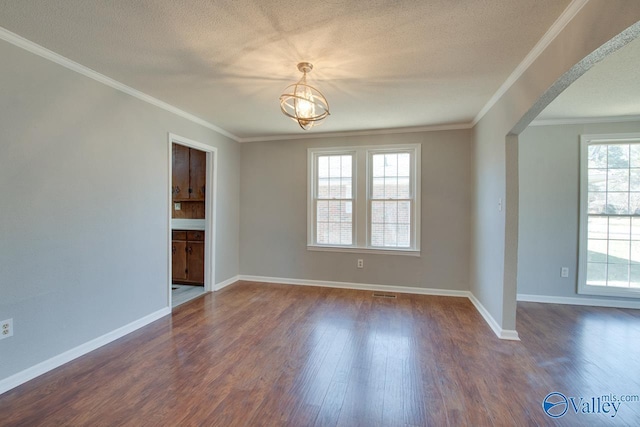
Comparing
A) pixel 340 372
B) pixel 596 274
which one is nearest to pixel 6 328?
pixel 340 372

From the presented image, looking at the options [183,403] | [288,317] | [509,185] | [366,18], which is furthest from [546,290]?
[183,403]

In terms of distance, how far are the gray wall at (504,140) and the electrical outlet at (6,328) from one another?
4026 mm

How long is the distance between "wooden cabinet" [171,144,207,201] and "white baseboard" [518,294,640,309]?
5075 mm

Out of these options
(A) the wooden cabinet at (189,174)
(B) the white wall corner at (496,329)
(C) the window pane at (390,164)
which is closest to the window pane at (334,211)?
(C) the window pane at (390,164)

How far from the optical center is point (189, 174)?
462cm

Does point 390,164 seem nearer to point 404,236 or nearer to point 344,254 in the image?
point 404,236

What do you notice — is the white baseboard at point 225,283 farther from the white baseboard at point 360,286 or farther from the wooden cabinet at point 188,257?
the wooden cabinet at point 188,257

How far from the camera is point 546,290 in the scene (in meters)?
3.86

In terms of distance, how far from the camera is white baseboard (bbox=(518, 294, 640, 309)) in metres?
3.64

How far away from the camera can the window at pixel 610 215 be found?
11.8ft

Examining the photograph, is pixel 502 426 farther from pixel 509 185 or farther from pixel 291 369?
pixel 509 185

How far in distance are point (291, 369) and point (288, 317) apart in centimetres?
106

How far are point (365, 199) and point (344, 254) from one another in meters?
0.95

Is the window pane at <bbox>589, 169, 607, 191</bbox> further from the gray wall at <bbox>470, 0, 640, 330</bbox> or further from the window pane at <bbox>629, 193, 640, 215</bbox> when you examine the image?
the gray wall at <bbox>470, 0, 640, 330</bbox>
